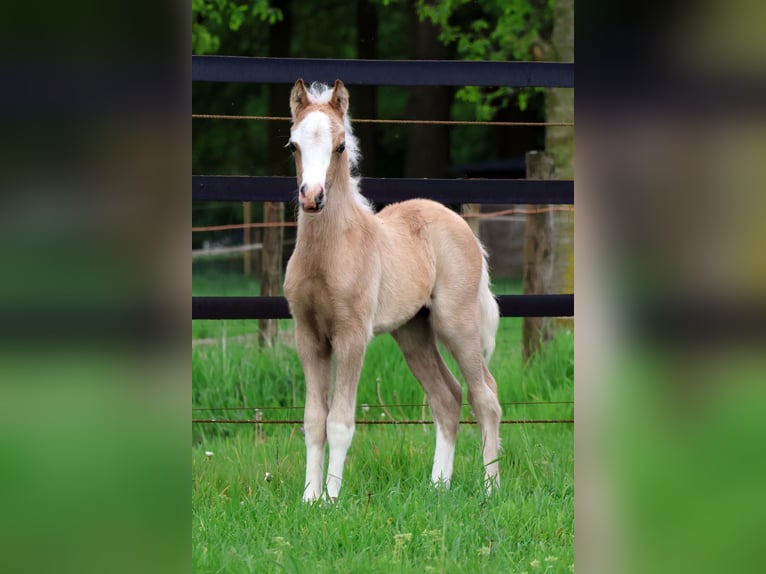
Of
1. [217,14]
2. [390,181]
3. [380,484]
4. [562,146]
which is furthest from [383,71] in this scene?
[217,14]

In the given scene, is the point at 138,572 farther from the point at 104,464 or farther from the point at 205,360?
the point at 205,360

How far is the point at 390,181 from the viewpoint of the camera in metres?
5.33

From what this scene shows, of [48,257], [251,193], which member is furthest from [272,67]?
[48,257]

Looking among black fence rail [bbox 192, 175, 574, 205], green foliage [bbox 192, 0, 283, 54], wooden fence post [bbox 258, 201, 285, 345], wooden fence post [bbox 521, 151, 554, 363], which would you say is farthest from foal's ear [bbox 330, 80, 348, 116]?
green foliage [bbox 192, 0, 283, 54]

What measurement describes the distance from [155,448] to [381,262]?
3.39 metres

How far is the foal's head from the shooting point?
376cm

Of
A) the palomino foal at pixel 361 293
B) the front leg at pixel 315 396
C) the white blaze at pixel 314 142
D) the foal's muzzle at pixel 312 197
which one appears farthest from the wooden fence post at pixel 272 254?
the foal's muzzle at pixel 312 197

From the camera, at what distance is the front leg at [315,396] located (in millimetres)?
4184

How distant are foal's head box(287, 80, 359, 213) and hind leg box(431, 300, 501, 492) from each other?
1.00m

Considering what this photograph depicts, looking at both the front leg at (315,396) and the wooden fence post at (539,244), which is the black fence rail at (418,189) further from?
the wooden fence post at (539,244)

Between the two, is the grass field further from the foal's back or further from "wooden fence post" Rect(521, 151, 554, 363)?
the foal's back

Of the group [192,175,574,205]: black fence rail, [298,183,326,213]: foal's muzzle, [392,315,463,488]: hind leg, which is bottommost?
[392,315,463,488]: hind leg

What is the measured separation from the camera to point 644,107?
1115 mm

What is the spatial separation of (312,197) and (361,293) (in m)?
0.70
